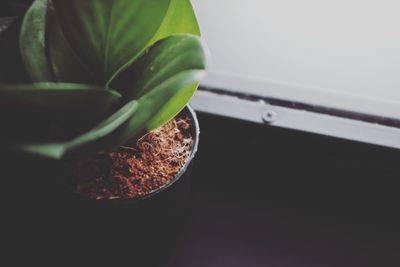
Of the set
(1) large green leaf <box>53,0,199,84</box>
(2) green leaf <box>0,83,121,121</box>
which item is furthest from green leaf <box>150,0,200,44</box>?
(2) green leaf <box>0,83,121,121</box>

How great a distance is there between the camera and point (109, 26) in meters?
0.44

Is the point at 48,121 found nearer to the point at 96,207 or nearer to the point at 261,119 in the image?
the point at 96,207

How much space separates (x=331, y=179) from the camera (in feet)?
2.16

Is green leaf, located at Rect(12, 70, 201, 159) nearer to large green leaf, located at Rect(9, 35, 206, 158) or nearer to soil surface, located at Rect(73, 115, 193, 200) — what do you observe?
large green leaf, located at Rect(9, 35, 206, 158)

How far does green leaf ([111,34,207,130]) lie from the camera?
15.0 inches

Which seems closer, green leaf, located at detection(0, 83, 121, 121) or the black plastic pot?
green leaf, located at detection(0, 83, 121, 121)

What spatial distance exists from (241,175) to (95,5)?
1.22ft

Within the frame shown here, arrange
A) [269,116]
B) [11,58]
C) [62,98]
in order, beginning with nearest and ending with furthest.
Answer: [62,98], [11,58], [269,116]

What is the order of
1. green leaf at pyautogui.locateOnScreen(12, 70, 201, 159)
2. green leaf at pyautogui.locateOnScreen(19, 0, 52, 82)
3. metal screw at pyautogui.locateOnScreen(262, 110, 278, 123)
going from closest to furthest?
green leaf at pyautogui.locateOnScreen(12, 70, 201, 159) < green leaf at pyautogui.locateOnScreen(19, 0, 52, 82) < metal screw at pyautogui.locateOnScreen(262, 110, 278, 123)

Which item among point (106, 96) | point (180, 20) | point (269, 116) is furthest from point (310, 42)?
point (106, 96)

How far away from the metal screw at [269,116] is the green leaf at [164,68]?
19 cm

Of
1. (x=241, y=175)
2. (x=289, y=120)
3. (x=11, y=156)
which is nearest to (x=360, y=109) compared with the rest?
(x=289, y=120)

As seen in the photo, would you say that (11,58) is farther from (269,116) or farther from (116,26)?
(269,116)

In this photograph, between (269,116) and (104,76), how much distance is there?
10.0 inches
